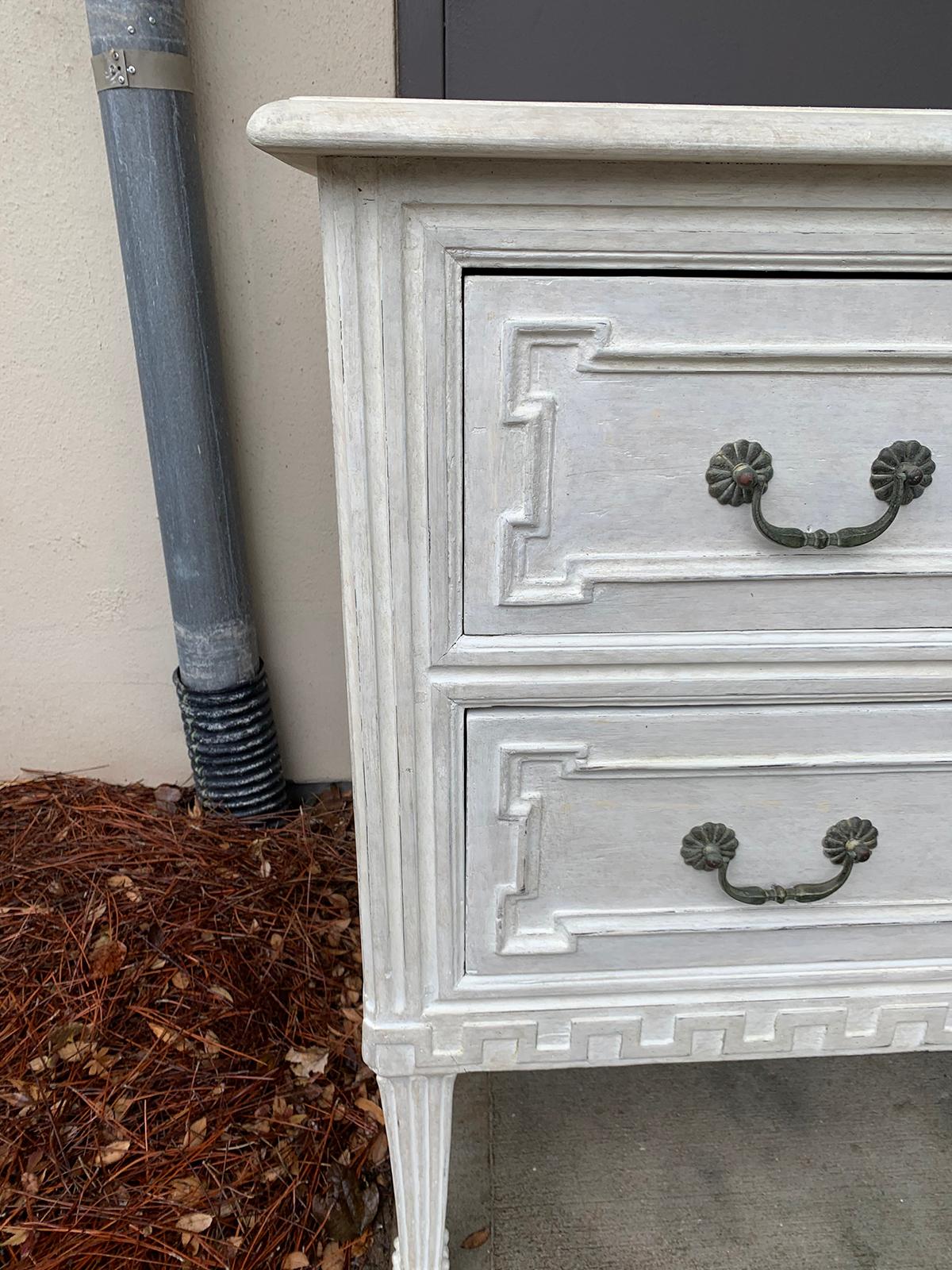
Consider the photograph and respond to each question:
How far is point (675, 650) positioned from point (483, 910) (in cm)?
27

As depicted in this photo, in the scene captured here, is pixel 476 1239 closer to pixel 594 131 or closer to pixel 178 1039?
pixel 178 1039

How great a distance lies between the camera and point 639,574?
633mm

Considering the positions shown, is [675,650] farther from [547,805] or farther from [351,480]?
[351,480]

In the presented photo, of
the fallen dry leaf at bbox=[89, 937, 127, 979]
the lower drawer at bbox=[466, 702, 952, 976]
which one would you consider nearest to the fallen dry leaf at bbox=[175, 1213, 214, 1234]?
the fallen dry leaf at bbox=[89, 937, 127, 979]

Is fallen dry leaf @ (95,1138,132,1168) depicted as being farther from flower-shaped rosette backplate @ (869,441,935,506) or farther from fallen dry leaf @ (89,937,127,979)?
flower-shaped rosette backplate @ (869,441,935,506)

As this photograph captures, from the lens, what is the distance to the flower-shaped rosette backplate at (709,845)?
721 millimetres

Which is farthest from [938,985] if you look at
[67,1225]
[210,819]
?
[210,819]

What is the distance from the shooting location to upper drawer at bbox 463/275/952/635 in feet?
1.88

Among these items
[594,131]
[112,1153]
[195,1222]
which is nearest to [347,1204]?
[195,1222]

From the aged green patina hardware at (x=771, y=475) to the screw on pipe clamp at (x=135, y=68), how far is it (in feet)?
3.00

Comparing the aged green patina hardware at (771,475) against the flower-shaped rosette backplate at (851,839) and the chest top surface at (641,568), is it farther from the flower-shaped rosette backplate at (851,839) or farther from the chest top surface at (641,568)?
the flower-shaped rosette backplate at (851,839)

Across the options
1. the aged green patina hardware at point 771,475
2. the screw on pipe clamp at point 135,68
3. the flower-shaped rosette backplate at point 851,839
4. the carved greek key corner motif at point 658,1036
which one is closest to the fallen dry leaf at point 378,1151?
the carved greek key corner motif at point 658,1036

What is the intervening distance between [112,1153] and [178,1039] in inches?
6.0

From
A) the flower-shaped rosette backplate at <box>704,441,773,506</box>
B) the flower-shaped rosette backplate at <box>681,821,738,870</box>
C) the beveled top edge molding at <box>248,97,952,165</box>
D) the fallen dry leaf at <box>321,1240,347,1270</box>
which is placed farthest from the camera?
the fallen dry leaf at <box>321,1240,347,1270</box>
